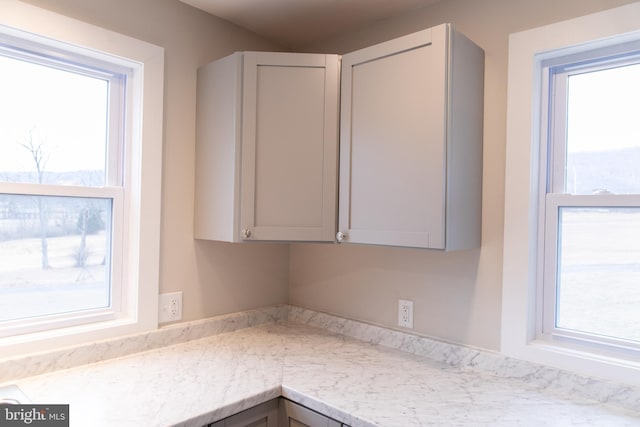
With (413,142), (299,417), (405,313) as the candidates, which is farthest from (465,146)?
(299,417)

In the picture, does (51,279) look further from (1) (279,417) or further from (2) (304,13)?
(2) (304,13)

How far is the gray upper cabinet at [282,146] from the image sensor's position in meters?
1.76

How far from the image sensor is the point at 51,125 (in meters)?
1.59

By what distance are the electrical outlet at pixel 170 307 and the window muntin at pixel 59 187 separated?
174 mm

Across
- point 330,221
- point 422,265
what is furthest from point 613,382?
point 330,221

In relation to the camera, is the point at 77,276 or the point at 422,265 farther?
the point at 422,265

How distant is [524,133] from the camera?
5.09 feet

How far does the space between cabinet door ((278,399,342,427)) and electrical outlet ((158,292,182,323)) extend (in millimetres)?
669

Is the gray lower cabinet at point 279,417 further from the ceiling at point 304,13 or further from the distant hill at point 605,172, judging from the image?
the ceiling at point 304,13

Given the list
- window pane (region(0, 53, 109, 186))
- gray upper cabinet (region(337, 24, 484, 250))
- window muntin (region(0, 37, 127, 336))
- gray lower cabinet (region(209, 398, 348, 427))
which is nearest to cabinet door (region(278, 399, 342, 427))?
gray lower cabinet (region(209, 398, 348, 427))

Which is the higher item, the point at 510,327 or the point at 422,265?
the point at 422,265

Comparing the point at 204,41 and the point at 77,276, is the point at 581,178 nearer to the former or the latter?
the point at 204,41

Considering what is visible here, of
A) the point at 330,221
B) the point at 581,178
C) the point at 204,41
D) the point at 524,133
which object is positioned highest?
the point at 204,41

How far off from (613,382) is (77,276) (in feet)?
6.30
